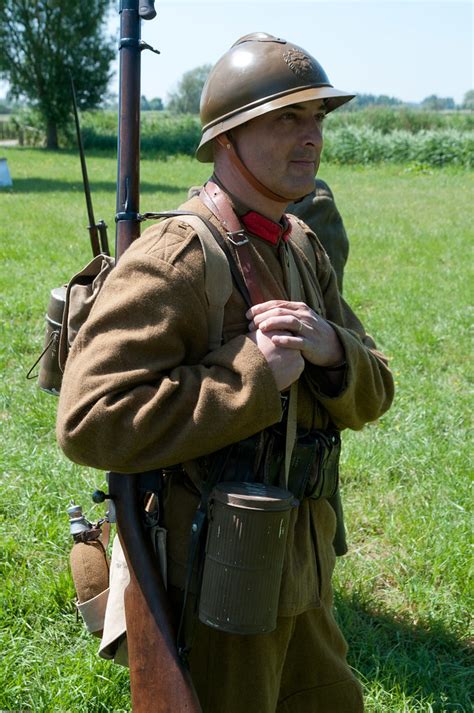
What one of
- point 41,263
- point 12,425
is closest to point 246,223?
point 12,425

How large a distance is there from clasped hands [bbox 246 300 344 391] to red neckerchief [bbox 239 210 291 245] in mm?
267

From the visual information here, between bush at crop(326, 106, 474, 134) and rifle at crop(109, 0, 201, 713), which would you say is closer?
rifle at crop(109, 0, 201, 713)

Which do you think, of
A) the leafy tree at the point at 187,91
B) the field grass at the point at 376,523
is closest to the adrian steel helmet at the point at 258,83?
the field grass at the point at 376,523

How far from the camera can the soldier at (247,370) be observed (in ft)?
7.07

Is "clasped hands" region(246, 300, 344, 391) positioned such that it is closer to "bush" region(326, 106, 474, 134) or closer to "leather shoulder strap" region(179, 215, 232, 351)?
"leather shoulder strap" region(179, 215, 232, 351)

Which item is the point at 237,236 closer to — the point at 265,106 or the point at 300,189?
the point at 300,189

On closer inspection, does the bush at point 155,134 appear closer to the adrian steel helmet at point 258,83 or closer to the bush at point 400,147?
the bush at point 400,147

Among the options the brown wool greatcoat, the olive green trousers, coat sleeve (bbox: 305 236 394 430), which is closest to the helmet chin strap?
the brown wool greatcoat

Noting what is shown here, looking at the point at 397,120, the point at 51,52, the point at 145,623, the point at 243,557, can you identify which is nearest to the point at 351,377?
the point at 243,557

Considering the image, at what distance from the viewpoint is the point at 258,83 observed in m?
2.33

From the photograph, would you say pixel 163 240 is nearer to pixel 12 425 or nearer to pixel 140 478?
pixel 140 478

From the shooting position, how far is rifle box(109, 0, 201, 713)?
2219mm

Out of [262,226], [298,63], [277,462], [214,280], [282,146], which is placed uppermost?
[298,63]

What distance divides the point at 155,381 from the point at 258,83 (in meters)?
0.87
